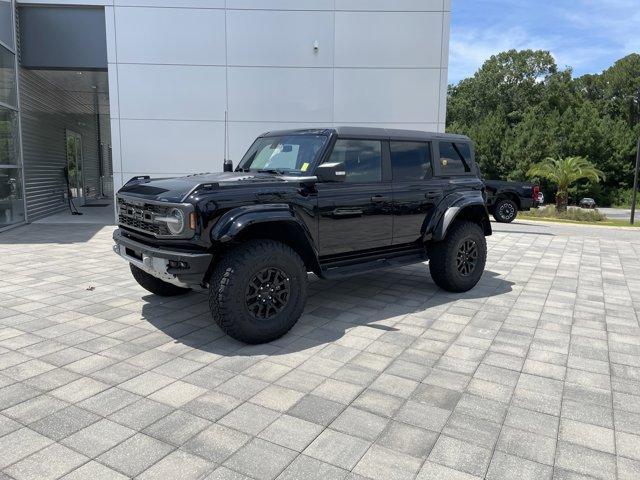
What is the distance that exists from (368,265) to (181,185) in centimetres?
207

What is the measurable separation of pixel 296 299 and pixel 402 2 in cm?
1017

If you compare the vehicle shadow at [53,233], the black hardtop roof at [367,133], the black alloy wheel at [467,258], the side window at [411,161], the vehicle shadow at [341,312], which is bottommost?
the vehicle shadow at [53,233]

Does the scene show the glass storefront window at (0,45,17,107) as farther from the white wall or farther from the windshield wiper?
the windshield wiper

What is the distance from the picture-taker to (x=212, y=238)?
394 centimetres

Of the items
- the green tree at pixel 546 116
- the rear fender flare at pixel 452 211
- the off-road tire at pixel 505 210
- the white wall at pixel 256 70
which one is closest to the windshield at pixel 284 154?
the rear fender flare at pixel 452 211

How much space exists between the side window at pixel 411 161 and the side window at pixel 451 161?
245 mm

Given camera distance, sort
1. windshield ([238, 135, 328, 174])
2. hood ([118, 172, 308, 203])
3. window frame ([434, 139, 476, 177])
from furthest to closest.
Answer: window frame ([434, 139, 476, 177]) < windshield ([238, 135, 328, 174]) < hood ([118, 172, 308, 203])

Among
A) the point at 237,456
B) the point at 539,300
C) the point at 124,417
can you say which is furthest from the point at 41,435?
the point at 539,300

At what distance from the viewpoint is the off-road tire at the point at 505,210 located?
651 inches

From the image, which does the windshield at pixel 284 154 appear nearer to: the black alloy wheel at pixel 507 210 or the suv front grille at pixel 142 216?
the suv front grille at pixel 142 216

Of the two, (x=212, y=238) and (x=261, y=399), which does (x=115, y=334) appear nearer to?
(x=212, y=238)

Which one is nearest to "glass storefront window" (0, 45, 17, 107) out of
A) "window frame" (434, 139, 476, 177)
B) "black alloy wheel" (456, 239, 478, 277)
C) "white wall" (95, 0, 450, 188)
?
"white wall" (95, 0, 450, 188)

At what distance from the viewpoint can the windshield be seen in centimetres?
491

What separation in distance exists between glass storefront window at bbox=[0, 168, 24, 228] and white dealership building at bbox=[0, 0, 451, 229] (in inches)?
2.5
